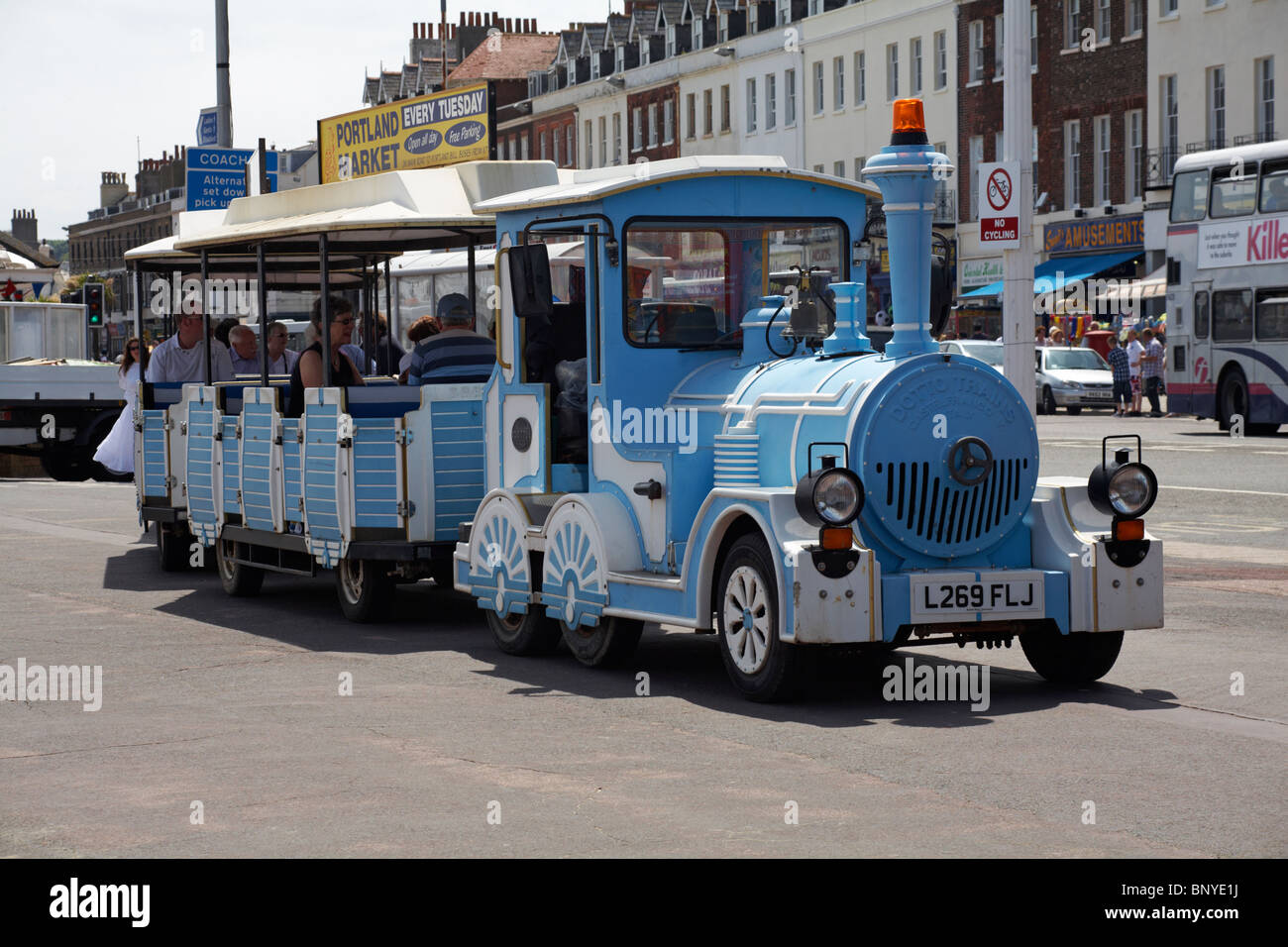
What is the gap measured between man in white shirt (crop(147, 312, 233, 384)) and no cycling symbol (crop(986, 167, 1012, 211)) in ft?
21.4

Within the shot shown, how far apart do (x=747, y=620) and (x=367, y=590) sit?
4.38 m

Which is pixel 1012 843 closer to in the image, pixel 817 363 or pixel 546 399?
pixel 817 363

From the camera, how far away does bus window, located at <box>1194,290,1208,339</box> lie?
118 ft

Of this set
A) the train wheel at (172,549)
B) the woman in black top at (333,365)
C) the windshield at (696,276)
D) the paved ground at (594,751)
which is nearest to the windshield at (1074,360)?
the train wheel at (172,549)

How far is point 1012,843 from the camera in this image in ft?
22.1

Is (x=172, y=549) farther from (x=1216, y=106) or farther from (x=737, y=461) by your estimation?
(x=1216, y=106)

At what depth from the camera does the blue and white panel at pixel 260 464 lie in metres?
14.5

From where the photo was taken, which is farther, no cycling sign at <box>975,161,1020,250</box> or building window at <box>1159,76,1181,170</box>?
building window at <box>1159,76,1181,170</box>

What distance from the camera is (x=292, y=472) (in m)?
14.2

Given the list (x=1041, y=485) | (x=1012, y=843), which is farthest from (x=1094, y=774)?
(x=1041, y=485)

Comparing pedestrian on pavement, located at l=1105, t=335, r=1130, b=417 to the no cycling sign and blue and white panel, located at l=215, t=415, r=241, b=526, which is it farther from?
blue and white panel, located at l=215, t=415, r=241, b=526

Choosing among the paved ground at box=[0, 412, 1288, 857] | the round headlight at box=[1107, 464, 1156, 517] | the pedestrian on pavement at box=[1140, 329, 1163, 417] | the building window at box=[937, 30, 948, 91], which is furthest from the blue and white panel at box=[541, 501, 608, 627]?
the building window at box=[937, 30, 948, 91]

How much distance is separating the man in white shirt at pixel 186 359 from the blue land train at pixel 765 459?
6.58m
